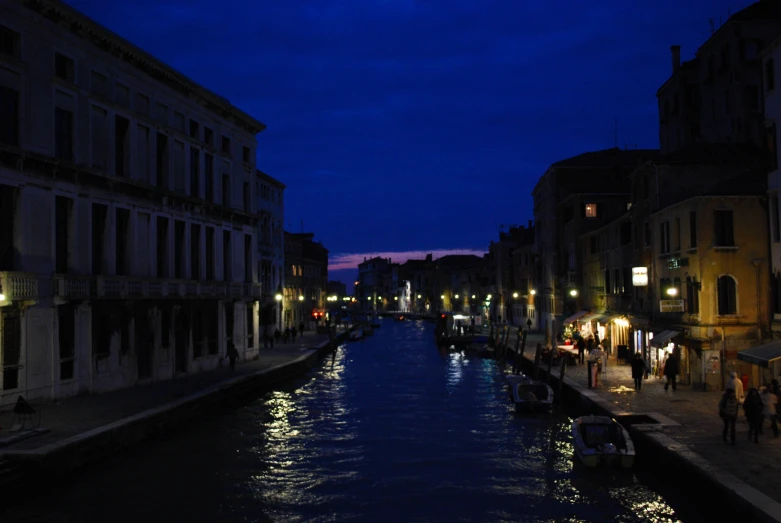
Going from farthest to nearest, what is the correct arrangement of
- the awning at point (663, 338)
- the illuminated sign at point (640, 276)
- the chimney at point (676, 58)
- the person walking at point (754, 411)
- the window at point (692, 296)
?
the chimney at point (676, 58) < the illuminated sign at point (640, 276) < the awning at point (663, 338) < the window at point (692, 296) < the person walking at point (754, 411)

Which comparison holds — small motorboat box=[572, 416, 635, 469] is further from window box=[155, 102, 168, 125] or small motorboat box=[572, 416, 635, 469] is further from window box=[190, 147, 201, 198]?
window box=[190, 147, 201, 198]

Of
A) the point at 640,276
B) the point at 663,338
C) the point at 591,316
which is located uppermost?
the point at 640,276

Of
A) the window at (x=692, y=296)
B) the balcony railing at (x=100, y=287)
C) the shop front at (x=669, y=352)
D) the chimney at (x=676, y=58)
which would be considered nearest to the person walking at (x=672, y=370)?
the shop front at (x=669, y=352)

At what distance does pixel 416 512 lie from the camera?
17609 mm

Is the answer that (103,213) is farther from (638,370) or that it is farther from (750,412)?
(750,412)

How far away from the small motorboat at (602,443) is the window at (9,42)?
809 inches

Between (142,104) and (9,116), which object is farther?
(142,104)

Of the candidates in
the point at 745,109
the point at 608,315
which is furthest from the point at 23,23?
the point at 745,109

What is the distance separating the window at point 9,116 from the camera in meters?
23.9

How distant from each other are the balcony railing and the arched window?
21.7 metres

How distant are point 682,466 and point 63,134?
22034 millimetres

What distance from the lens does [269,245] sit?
218ft

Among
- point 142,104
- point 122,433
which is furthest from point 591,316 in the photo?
point 122,433

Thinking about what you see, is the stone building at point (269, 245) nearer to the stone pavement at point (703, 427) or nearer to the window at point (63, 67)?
the window at point (63, 67)
